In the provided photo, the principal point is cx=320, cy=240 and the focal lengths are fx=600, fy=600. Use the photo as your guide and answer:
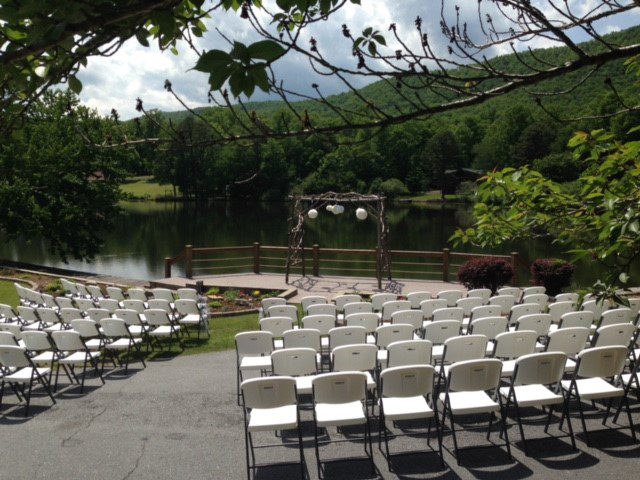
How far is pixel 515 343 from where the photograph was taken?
5.54 m

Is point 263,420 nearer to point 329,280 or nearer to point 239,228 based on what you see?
point 329,280

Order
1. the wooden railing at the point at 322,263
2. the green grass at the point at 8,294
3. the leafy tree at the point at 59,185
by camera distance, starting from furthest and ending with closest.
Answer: the leafy tree at the point at 59,185
the wooden railing at the point at 322,263
the green grass at the point at 8,294

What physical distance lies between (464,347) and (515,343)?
19.0 inches

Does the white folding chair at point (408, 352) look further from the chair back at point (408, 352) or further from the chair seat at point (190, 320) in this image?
the chair seat at point (190, 320)

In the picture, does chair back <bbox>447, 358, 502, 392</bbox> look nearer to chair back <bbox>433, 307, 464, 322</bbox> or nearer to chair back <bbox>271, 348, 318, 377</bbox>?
chair back <bbox>271, 348, 318, 377</bbox>

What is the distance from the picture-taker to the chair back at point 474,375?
14.9 ft

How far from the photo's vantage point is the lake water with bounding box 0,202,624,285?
27172mm

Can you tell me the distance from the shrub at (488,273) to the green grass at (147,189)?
57.9 meters

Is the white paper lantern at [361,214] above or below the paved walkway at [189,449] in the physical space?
above

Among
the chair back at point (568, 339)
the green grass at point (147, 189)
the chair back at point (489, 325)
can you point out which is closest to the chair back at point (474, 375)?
the chair back at point (568, 339)

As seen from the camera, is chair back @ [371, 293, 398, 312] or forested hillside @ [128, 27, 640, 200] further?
forested hillside @ [128, 27, 640, 200]

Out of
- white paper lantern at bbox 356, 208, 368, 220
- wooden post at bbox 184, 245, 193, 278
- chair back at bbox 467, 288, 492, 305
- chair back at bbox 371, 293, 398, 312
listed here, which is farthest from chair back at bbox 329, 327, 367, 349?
wooden post at bbox 184, 245, 193, 278

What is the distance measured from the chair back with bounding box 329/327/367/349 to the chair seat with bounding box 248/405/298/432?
1531 mm

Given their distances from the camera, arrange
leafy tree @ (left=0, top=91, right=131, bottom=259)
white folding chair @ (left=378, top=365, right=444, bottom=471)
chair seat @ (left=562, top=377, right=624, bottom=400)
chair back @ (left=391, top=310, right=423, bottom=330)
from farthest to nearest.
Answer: leafy tree @ (left=0, top=91, right=131, bottom=259)
chair back @ (left=391, top=310, right=423, bottom=330)
chair seat @ (left=562, top=377, right=624, bottom=400)
white folding chair @ (left=378, top=365, right=444, bottom=471)
